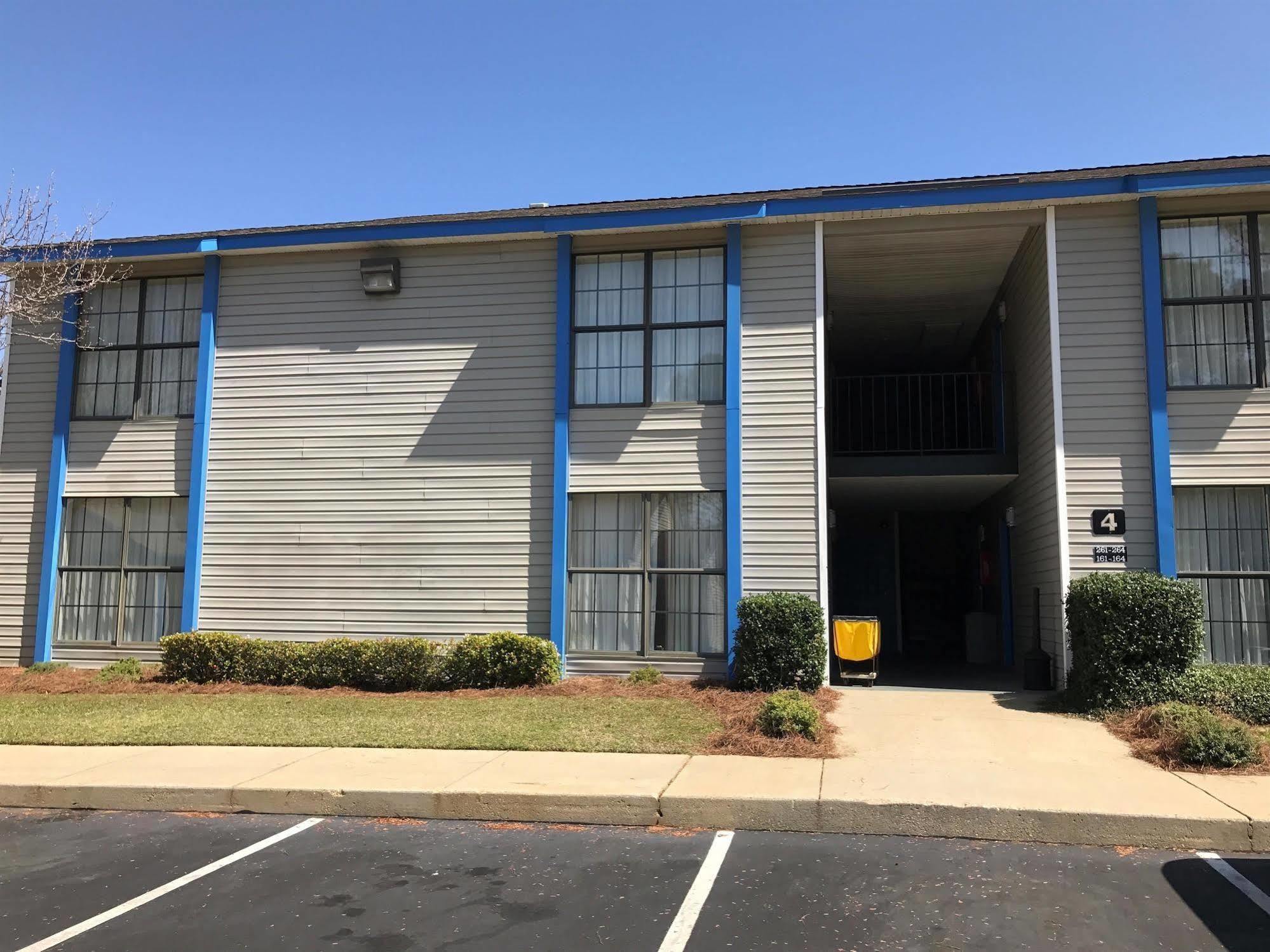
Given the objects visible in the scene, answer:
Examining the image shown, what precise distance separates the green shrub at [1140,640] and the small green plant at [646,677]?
494cm

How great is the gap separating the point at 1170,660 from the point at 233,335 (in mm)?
12702

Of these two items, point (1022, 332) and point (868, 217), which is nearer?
point (868, 217)

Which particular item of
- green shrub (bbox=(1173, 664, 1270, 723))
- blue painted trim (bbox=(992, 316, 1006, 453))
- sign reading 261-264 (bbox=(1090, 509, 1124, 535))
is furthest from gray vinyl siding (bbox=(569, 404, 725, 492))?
green shrub (bbox=(1173, 664, 1270, 723))

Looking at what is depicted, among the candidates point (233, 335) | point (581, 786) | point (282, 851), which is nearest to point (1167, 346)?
point (581, 786)

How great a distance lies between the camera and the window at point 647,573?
12.9m

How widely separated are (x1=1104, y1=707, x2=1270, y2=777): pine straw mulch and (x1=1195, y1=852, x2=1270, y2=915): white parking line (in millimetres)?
1882

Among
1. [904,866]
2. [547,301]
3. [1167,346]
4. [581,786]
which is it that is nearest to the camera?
[904,866]

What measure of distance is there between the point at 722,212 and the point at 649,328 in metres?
1.79

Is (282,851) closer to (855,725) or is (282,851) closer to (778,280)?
(855,725)

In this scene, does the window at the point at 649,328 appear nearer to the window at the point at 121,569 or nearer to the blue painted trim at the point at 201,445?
the blue painted trim at the point at 201,445

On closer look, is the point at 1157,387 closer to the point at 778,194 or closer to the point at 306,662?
the point at 778,194

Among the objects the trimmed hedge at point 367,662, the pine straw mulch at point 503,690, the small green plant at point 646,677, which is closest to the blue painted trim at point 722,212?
the trimmed hedge at point 367,662

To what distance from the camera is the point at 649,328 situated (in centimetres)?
1343

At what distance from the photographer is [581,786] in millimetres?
7348
